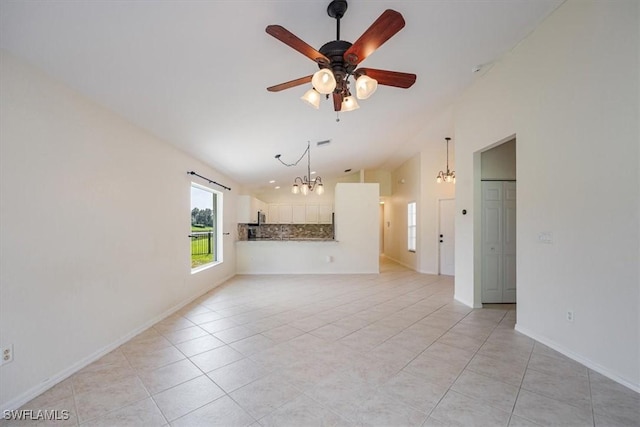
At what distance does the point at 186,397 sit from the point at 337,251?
547 cm

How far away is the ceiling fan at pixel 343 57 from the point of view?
1.62 meters

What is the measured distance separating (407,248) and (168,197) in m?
6.80

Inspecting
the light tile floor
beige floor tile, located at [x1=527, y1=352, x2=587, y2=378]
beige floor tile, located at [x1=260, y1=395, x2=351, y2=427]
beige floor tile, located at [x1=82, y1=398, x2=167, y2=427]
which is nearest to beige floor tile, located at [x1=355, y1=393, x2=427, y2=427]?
the light tile floor

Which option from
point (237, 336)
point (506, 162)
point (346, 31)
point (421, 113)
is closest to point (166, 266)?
point (237, 336)

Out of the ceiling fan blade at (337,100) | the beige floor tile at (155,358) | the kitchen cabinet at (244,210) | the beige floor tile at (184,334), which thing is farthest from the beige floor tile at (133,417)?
the kitchen cabinet at (244,210)

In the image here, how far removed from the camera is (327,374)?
2.31m

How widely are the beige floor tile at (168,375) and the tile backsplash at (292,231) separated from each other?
583 centimetres

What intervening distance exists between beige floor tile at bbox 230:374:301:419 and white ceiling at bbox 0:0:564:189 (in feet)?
8.56

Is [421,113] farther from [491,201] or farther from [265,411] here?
[265,411]

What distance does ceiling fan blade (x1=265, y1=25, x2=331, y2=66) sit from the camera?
158cm

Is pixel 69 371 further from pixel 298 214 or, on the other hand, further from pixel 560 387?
pixel 298 214

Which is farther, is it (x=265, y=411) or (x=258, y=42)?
(x=258, y=42)

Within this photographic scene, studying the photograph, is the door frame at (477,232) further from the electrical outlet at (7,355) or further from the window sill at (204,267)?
the electrical outlet at (7,355)

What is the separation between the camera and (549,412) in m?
1.82
